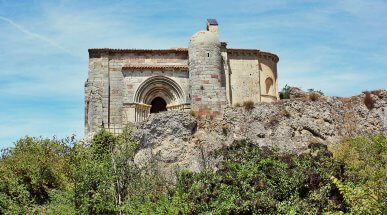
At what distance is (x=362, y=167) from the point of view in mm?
22109

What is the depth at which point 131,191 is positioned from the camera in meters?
21.7

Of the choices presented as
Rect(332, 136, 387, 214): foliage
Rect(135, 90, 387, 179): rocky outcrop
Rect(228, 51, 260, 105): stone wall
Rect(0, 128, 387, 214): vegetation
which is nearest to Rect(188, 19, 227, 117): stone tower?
Rect(135, 90, 387, 179): rocky outcrop

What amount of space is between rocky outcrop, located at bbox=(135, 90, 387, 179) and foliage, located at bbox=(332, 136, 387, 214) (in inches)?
72.2

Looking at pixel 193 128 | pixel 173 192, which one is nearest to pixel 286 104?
pixel 193 128

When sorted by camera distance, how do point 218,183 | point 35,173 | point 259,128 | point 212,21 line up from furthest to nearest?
point 212,21, point 259,128, point 35,173, point 218,183

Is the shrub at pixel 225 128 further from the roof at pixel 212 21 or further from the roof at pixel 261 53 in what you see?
the roof at pixel 212 21

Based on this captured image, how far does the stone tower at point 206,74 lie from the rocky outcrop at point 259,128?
1.25m

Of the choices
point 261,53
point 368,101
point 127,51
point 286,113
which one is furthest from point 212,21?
point 368,101

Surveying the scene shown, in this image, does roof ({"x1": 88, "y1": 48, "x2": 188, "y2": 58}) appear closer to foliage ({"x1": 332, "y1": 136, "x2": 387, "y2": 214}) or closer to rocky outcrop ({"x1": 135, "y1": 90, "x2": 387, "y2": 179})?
rocky outcrop ({"x1": 135, "y1": 90, "x2": 387, "y2": 179})

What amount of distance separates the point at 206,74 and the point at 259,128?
545 cm

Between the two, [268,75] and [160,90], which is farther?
[268,75]

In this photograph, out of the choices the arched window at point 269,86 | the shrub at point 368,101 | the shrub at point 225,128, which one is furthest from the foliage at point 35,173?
the shrub at point 368,101

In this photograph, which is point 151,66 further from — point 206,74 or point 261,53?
point 261,53

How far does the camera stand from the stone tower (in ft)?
98.7
